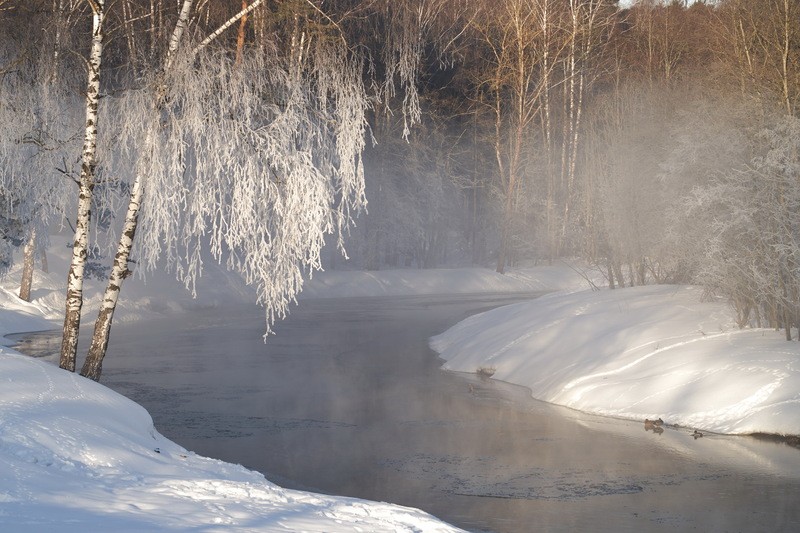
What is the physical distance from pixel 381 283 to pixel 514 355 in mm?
21507

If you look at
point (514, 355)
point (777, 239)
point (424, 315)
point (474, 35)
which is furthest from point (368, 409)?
point (474, 35)

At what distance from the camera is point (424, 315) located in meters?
30.3

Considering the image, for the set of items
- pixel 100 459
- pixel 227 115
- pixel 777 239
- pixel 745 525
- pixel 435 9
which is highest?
pixel 435 9

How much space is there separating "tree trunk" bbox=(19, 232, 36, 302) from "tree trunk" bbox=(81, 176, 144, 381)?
15.8 metres

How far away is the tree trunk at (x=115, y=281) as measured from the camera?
10.8m

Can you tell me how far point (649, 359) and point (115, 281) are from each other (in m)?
8.88

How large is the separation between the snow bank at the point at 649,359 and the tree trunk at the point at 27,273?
1380cm

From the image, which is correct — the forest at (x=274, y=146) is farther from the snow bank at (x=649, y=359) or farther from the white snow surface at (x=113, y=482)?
the white snow surface at (x=113, y=482)

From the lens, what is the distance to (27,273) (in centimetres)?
2675

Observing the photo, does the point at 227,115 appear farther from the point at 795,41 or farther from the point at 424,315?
the point at 424,315

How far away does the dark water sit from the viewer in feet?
29.1

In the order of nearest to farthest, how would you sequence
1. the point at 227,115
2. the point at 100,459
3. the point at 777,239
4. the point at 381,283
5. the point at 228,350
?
the point at 100,459 < the point at 227,115 < the point at 777,239 < the point at 228,350 < the point at 381,283

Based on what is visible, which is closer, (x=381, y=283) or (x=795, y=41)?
(x=795, y=41)

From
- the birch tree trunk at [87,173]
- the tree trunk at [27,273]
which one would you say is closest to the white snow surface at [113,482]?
the birch tree trunk at [87,173]
